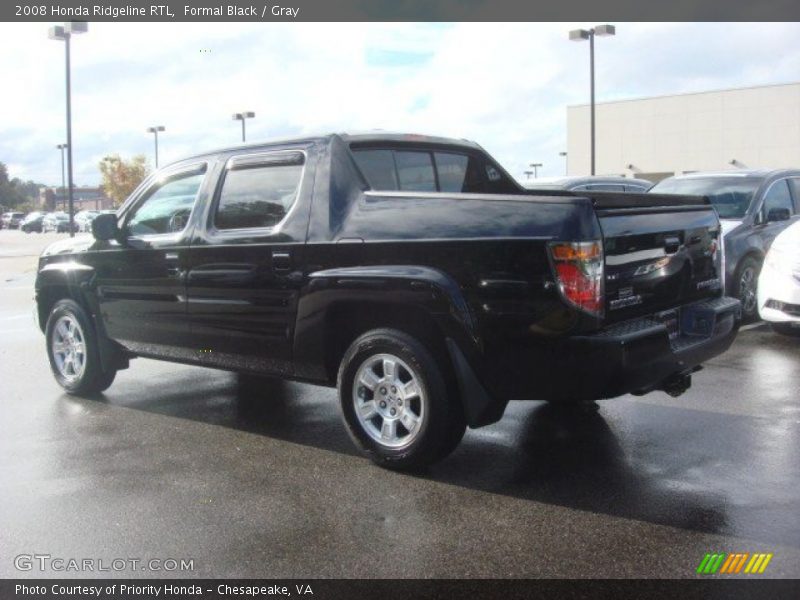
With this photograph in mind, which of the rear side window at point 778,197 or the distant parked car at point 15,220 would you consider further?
the distant parked car at point 15,220

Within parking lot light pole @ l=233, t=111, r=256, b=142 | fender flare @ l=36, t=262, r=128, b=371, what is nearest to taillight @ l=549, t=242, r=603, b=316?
fender flare @ l=36, t=262, r=128, b=371

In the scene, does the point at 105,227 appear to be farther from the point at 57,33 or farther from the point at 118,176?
the point at 118,176

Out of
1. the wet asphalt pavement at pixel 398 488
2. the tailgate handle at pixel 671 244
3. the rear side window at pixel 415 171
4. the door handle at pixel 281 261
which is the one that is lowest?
the wet asphalt pavement at pixel 398 488

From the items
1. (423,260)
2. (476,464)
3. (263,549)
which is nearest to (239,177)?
(423,260)

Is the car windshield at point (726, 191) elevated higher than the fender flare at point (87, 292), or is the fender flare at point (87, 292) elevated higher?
the car windshield at point (726, 191)

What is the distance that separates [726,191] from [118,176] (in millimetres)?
52505

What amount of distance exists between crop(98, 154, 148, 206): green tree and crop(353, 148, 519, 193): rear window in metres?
53.5

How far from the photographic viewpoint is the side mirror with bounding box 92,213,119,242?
255 inches

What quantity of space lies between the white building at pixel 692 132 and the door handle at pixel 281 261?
47728mm

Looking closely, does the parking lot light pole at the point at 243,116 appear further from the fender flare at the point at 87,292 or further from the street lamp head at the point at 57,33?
the fender flare at the point at 87,292

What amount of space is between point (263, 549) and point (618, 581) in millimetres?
1522

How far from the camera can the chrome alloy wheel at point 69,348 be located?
714 cm

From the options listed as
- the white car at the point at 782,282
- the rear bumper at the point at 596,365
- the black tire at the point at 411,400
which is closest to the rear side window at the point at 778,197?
the white car at the point at 782,282

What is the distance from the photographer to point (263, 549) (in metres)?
3.90
